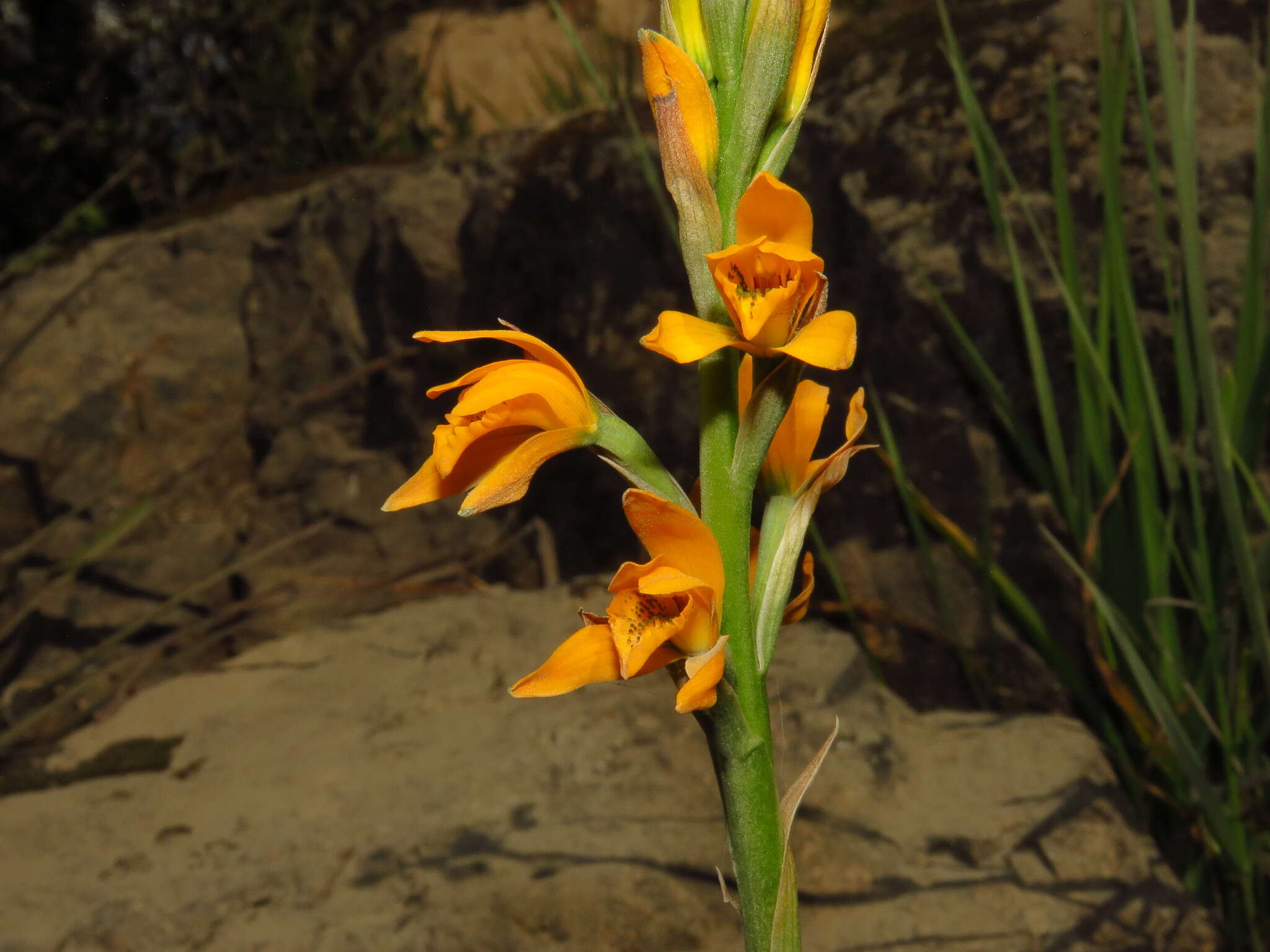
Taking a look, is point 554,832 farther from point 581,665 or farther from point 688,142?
point 688,142

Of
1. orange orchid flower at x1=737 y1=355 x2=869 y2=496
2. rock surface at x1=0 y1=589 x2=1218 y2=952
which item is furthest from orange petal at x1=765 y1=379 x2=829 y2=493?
rock surface at x1=0 y1=589 x2=1218 y2=952

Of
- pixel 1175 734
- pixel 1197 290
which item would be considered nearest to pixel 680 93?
pixel 1197 290

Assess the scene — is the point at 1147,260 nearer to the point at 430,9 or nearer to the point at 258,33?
the point at 258,33

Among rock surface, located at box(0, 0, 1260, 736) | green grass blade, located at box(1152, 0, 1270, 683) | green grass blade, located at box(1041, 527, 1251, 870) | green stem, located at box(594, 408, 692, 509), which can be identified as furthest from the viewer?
rock surface, located at box(0, 0, 1260, 736)

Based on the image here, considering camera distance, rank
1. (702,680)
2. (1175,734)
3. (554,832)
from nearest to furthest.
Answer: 1. (702,680)
2. (1175,734)
3. (554,832)

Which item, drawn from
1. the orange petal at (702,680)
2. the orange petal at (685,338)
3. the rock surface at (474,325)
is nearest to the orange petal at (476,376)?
the orange petal at (685,338)

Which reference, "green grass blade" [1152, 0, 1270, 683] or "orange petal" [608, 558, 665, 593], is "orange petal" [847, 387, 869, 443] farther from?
"green grass blade" [1152, 0, 1270, 683]
